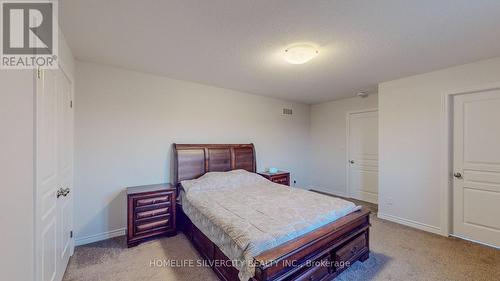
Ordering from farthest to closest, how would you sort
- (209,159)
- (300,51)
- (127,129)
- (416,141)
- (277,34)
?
(209,159) < (416,141) < (127,129) < (300,51) < (277,34)

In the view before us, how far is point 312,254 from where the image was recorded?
6.04 ft

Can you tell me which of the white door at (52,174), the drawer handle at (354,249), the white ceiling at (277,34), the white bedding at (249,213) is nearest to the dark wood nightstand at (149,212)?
the white bedding at (249,213)

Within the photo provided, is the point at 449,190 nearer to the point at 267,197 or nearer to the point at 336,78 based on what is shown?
the point at 336,78

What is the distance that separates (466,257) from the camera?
8.15 ft

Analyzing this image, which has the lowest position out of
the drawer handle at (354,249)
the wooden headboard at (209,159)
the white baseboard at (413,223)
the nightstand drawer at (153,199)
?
the white baseboard at (413,223)

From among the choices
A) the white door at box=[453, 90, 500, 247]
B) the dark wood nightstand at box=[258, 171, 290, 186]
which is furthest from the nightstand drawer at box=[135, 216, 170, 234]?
the white door at box=[453, 90, 500, 247]

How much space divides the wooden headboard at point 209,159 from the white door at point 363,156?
2456mm

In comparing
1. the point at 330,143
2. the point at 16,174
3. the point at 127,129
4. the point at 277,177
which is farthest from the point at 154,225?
the point at 330,143

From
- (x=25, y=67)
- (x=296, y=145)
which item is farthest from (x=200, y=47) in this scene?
(x=296, y=145)

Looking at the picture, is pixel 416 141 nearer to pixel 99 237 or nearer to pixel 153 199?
pixel 153 199

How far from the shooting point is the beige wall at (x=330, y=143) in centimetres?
516

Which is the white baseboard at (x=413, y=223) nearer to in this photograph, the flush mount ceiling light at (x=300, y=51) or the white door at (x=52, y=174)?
the flush mount ceiling light at (x=300, y=51)

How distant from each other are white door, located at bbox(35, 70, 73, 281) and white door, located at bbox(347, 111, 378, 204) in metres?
5.18

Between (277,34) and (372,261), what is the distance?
8.93ft
